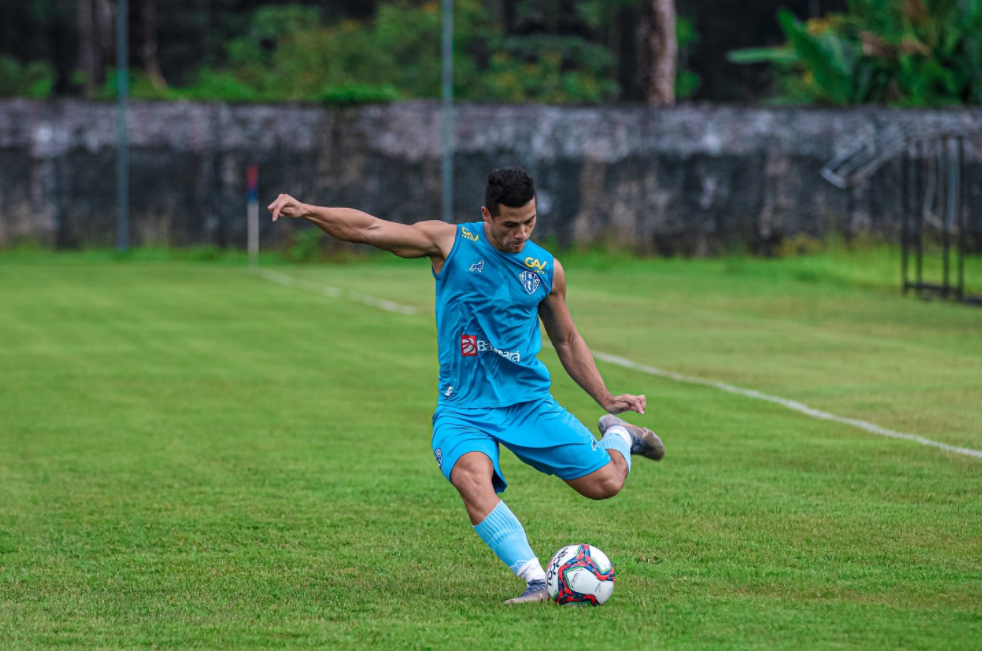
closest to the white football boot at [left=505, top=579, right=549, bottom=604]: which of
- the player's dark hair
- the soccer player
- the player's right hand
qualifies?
the soccer player

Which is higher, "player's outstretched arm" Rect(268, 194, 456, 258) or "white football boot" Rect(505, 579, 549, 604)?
"player's outstretched arm" Rect(268, 194, 456, 258)

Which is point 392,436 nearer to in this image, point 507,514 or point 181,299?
point 507,514

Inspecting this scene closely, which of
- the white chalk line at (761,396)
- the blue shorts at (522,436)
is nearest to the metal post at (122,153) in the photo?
the white chalk line at (761,396)

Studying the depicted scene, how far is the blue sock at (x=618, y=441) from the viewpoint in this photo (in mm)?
7129

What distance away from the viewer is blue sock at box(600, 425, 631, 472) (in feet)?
23.4

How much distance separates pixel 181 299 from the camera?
23875 mm

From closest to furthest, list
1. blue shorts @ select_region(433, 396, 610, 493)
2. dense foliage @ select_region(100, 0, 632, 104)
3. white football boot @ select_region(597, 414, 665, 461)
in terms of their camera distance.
→ blue shorts @ select_region(433, 396, 610, 493) → white football boot @ select_region(597, 414, 665, 461) → dense foliage @ select_region(100, 0, 632, 104)

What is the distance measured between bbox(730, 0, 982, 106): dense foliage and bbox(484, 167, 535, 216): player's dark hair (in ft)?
98.8

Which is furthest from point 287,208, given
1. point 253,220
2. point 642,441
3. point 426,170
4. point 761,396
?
point 426,170

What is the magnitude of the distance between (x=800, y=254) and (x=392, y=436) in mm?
25440

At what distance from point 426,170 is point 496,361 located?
97.6ft

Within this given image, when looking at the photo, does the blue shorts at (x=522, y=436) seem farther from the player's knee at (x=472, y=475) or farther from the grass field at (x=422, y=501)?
the grass field at (x=422, y=501)

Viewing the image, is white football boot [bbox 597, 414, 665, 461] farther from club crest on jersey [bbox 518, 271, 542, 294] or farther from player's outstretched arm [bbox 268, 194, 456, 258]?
player's outstretched arm [bbox 268, 194, 456, 258]

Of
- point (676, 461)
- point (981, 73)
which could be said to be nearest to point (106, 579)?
point (676, 461)
